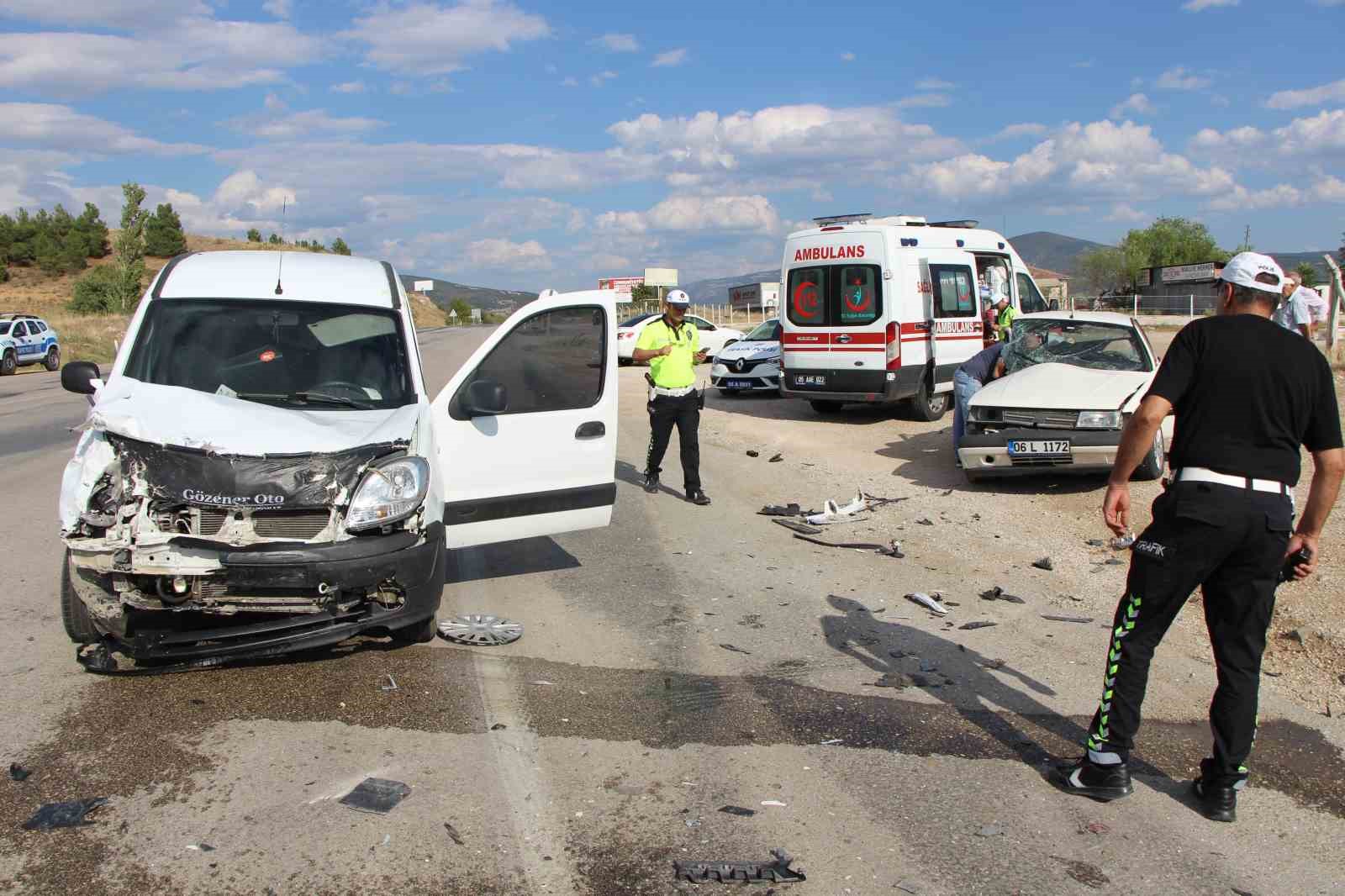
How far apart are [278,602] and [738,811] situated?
2219 millimetres

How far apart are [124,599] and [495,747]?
173cm

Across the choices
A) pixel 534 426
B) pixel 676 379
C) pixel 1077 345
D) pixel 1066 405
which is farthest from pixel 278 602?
pixel 1077 345

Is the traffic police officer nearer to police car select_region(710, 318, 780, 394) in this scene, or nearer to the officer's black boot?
the officer's black boot

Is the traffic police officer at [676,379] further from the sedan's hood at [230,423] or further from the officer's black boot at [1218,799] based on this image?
the officer's black boot at [1218,799]

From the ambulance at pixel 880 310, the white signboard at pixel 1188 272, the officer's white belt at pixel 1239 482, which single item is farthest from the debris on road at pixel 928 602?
the white signboard at pixel 1188 272

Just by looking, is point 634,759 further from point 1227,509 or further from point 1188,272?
point 1188,272

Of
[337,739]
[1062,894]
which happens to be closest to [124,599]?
[337,739]

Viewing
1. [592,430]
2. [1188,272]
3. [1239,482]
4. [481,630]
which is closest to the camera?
[1239,482]

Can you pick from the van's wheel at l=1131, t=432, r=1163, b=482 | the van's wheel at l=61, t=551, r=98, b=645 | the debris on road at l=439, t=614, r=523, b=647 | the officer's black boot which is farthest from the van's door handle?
the van's wheel at l=1131, t=432, r=1163, b=482

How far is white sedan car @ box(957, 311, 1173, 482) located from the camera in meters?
9.66

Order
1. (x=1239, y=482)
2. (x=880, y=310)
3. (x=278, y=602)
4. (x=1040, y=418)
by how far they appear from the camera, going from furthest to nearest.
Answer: (x=880, y=310), (x=1040, y=418), (x=278, y=602), (x=1239, y=482)

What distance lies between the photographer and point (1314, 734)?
4605 millimetres

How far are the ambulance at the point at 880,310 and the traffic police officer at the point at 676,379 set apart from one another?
539 cm

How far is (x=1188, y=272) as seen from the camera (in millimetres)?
78000
